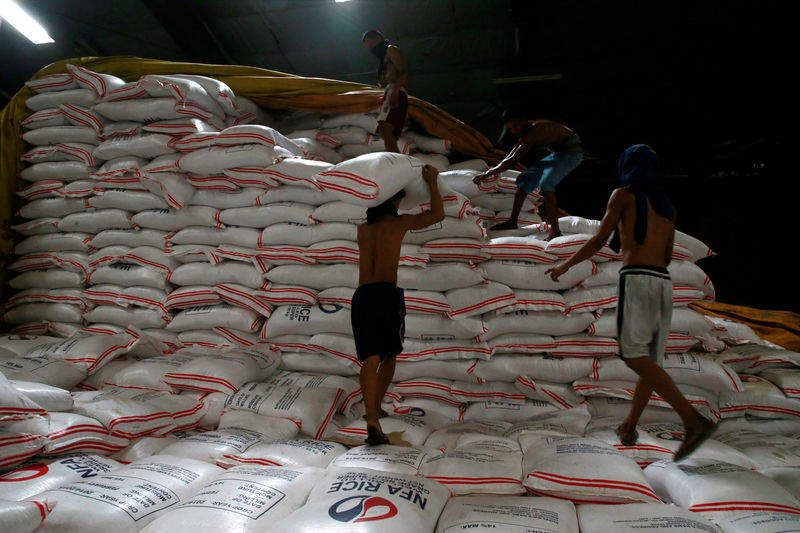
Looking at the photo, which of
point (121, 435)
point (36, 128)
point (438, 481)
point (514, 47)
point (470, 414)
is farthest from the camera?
point (514, 47)

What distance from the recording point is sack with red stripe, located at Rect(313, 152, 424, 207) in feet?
6.36

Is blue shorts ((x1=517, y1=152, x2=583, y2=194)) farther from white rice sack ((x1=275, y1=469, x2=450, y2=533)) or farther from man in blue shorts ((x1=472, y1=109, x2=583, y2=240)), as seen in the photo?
white rice sack ((x1=275, y1=469, x2=450, y2=533))

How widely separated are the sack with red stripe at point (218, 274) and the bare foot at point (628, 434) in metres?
2.05

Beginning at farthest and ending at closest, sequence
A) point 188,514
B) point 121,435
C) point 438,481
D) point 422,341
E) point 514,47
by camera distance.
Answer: point 514,47 → point 422,341 → point 121,435 → point 438,481 → point 188,514

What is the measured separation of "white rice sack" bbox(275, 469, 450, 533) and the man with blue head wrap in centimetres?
99

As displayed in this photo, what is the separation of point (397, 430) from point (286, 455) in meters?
0.54

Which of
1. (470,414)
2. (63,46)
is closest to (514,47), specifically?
(470,414)

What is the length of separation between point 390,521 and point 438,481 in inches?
13.2

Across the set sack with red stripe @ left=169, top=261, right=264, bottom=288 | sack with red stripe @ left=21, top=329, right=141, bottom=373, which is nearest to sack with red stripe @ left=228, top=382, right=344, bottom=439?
sack with red stripe @ left=169, top=261, right=264, bottom=288

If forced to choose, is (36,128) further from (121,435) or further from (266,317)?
(121,435)

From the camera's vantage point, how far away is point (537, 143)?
2898 millimetres

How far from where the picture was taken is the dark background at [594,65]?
13.8 feet

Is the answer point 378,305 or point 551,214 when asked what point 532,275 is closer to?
point 551,214

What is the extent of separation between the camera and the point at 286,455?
1512 mm
